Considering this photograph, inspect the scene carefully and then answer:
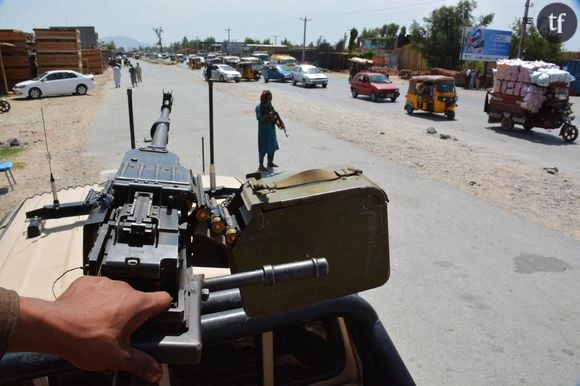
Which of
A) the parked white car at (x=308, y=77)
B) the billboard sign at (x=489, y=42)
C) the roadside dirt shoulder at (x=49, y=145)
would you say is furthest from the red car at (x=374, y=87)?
the billboard sign at (x=489, y=42)

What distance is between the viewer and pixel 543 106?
15.5 metres

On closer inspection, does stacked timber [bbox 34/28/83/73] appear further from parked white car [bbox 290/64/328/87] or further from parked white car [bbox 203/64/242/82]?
parked white car [bbox 290/64/328/87]

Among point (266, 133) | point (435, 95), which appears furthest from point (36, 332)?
point (435, 95)

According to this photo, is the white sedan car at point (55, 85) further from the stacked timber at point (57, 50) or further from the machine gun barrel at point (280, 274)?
the machine gun barrel at point (280, 274)

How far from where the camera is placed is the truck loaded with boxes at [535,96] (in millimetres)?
15047

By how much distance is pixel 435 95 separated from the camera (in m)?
19.1

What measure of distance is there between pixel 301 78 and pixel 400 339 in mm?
30767

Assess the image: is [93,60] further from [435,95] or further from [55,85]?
[435,95]

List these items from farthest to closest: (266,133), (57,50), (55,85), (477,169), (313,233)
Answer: (57,50), (55,85), (477,169), (266,133), (313,233)

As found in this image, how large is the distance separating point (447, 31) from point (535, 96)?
31725mm

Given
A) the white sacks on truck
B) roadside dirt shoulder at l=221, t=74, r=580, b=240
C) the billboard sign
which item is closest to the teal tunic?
roadside dirt shoulder at l=221, t=74, r=580, b=240

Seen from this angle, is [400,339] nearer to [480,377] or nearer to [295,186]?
[480,377]

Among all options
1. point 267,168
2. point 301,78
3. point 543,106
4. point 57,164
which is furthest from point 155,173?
point 301,78

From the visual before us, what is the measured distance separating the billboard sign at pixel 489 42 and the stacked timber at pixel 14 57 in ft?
111
